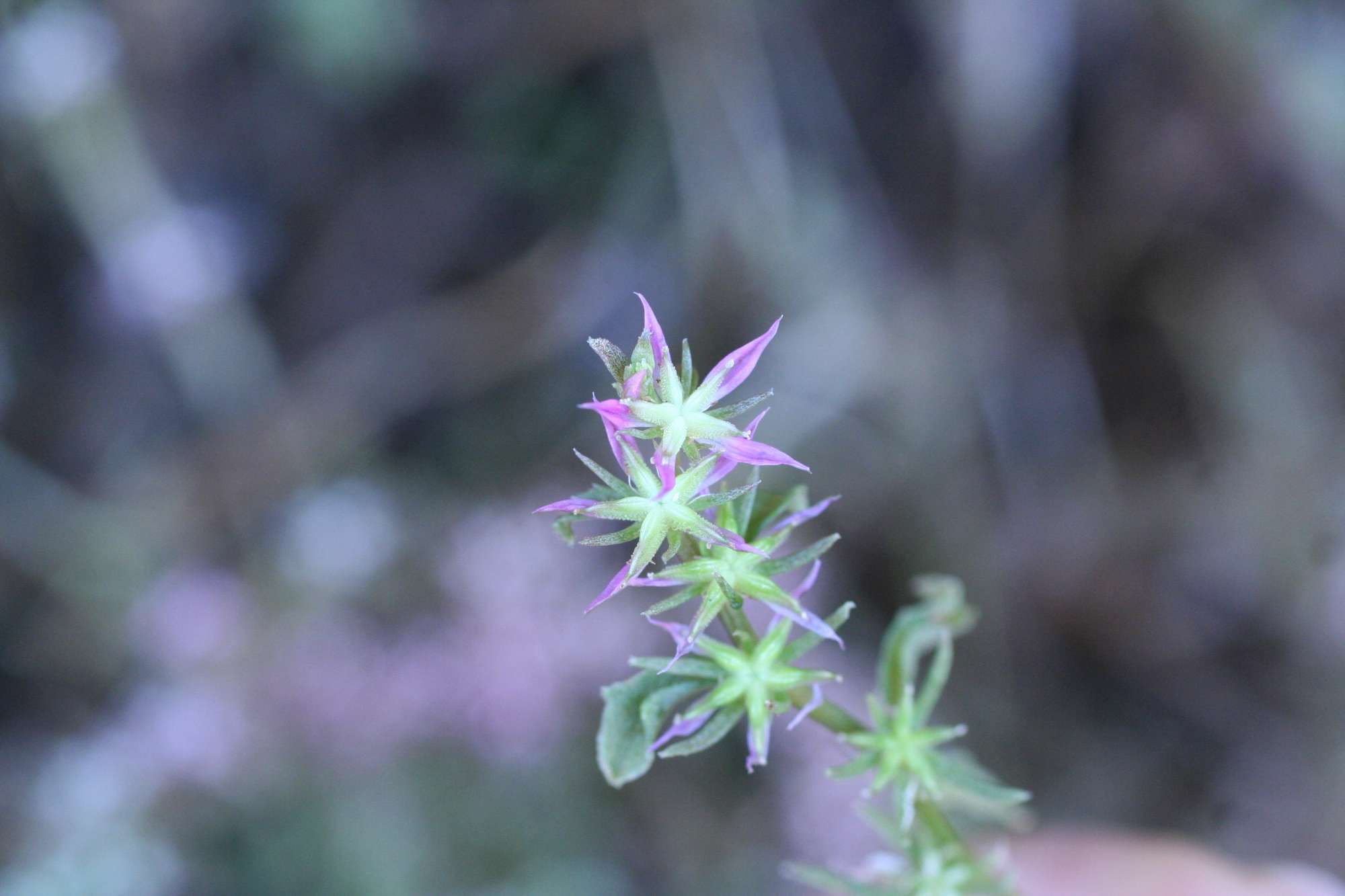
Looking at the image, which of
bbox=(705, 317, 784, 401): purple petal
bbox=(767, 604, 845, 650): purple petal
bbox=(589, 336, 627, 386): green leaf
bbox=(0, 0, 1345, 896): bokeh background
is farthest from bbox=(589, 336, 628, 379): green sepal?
bbox=(0, 0, 1345, 896): bokeh background

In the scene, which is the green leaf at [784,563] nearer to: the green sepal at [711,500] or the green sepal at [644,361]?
the green sepal at [711,500]

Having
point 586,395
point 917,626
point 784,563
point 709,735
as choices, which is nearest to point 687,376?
point 784,563

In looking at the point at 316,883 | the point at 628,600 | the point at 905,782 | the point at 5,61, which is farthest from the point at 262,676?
the point at 905,782

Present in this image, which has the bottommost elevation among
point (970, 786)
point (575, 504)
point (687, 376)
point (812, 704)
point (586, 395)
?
point (970, 786)

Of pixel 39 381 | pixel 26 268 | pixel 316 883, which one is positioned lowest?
pixel 316 883

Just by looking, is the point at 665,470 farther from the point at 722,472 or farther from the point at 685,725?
the point at 685,725

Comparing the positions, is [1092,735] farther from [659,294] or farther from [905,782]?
[905,782]
